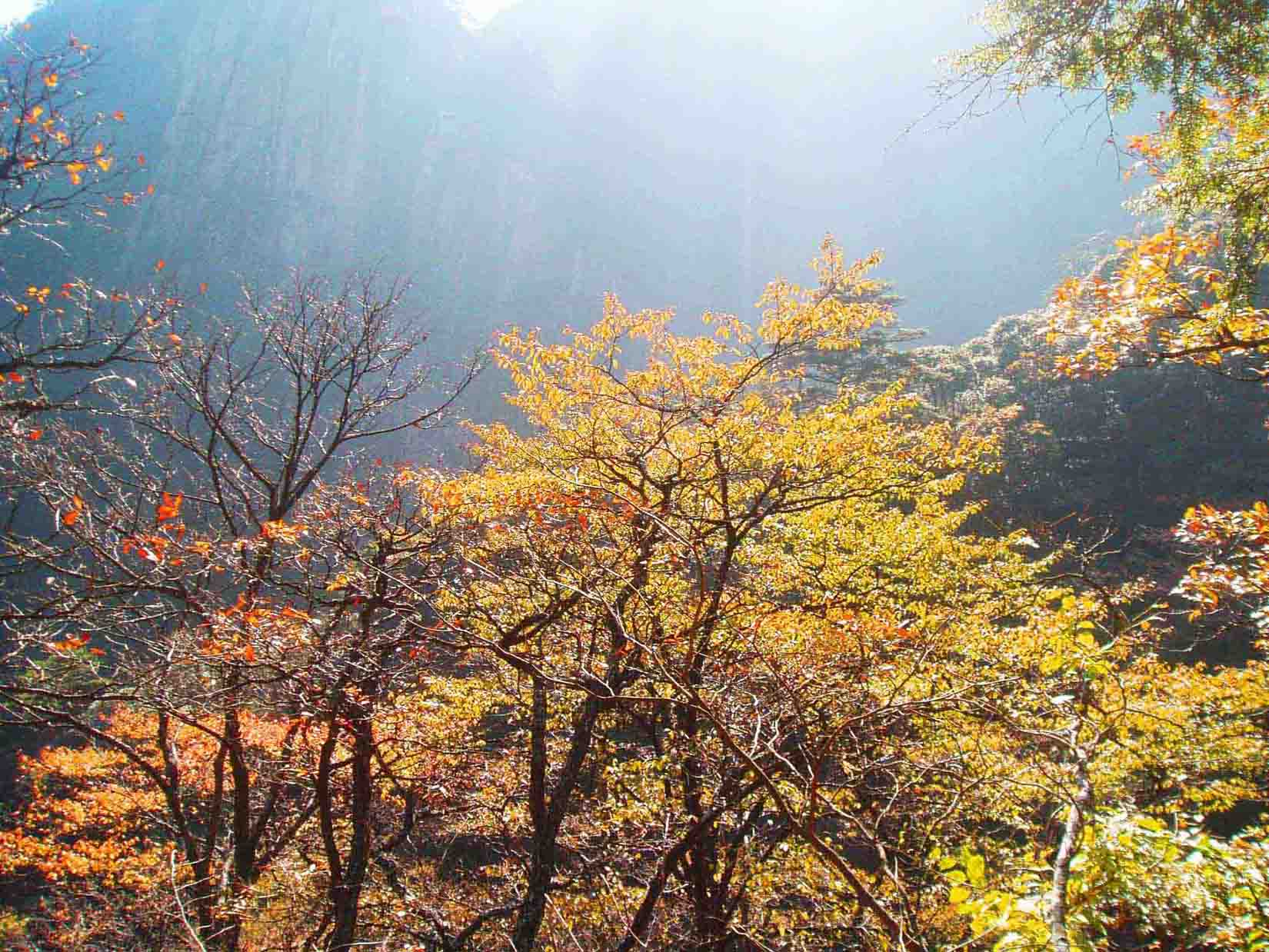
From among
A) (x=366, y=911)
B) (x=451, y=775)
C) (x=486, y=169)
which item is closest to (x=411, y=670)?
(x=451, y=775)

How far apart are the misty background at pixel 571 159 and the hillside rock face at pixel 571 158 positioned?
12.0 inches

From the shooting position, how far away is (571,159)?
8200 cm

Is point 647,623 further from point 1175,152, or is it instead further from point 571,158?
point 571,158

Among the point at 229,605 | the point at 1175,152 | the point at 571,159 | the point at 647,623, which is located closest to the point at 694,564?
the point at 647,623

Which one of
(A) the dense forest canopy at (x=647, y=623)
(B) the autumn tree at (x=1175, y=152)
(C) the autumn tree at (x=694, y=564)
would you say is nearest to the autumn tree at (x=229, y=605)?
(A) the dense forest canopy at (x=647, y=623)

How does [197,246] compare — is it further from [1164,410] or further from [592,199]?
[1164,410]

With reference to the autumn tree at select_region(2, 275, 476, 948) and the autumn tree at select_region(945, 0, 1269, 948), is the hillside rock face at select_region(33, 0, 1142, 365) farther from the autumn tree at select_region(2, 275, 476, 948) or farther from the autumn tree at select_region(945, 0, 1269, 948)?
the autumn tree at select_region(945, 0, 1269, 948)

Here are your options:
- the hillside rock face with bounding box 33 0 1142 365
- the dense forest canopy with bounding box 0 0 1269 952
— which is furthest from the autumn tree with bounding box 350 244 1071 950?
the hillside rock face with bounding box 33 0 1142 365

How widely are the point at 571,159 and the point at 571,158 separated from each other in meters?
0.26

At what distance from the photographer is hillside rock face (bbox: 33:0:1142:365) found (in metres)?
66.9

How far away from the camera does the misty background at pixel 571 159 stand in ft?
217

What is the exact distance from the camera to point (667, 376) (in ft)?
19.1

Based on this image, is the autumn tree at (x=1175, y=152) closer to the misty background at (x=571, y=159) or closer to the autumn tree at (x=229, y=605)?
the autumn tree at (x=229, y=605)

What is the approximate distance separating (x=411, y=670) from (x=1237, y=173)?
486 cm
